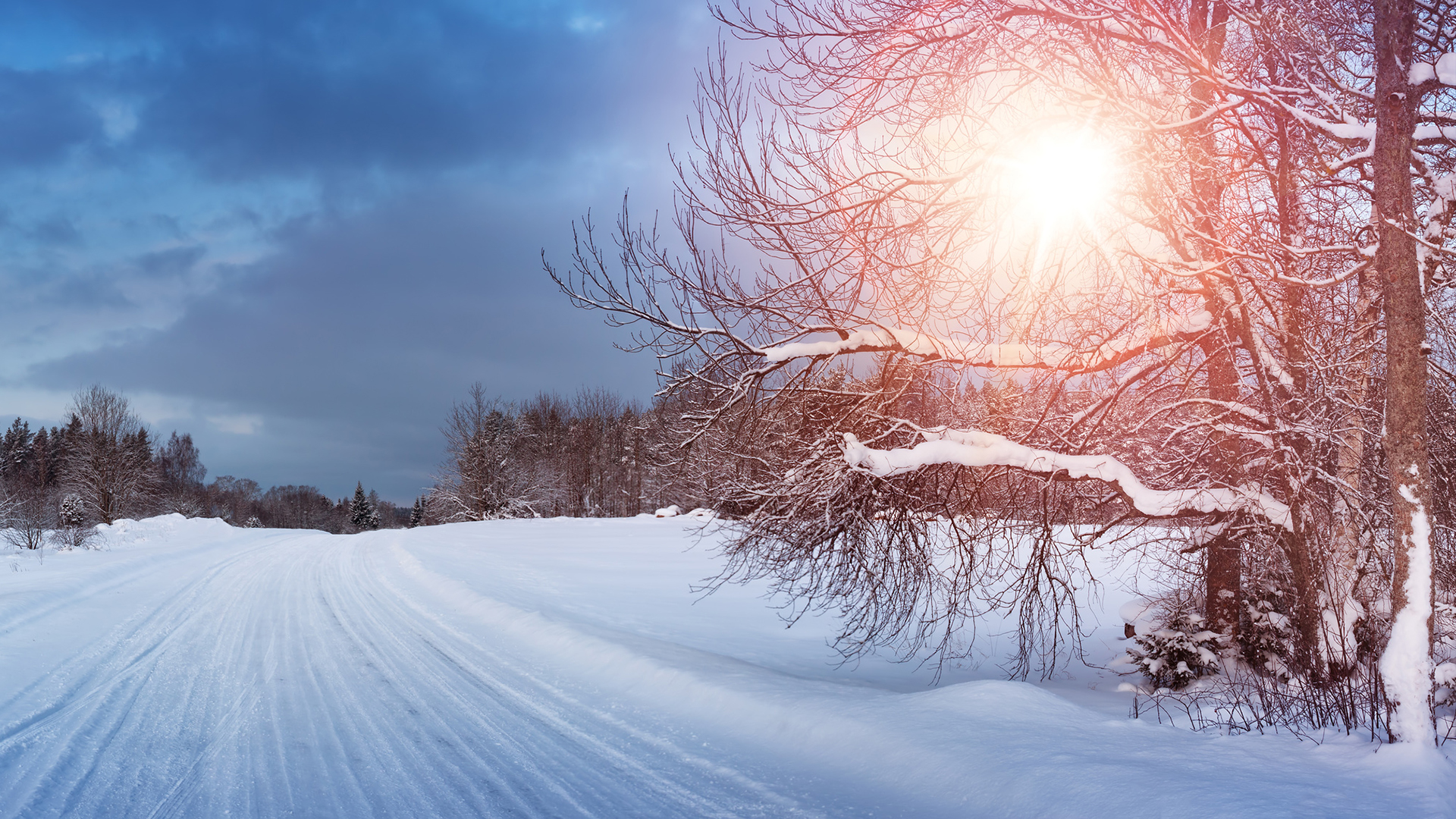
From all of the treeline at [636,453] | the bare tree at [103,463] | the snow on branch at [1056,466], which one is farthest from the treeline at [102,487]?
the snow on branch at [1056,466]

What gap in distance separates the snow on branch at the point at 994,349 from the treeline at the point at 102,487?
29.0 metres

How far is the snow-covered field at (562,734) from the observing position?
13.1 feet

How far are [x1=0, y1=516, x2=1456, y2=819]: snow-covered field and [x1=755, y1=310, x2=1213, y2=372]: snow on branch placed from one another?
277 cm

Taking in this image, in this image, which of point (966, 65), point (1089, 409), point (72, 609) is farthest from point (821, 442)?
point (72, 609)

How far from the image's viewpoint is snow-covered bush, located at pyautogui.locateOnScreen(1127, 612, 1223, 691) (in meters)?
7.25

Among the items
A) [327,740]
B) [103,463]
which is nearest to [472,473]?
[103,463]

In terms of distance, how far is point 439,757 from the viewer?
4.79 meters

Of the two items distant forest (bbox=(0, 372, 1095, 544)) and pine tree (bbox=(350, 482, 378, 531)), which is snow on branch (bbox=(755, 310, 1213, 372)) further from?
pine tree (bbox=(350, 482, 378, 531))

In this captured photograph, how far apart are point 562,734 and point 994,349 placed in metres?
4.85

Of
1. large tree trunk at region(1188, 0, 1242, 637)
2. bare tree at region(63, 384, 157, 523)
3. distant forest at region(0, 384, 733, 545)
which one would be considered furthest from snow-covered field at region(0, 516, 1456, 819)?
bare tree at region(63, 384, 157, 523)

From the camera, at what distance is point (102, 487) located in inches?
1713

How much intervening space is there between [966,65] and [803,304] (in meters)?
2.46

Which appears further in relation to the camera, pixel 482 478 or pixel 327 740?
pixel 482 478

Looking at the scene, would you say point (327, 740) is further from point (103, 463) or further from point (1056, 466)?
point (103, 463)
